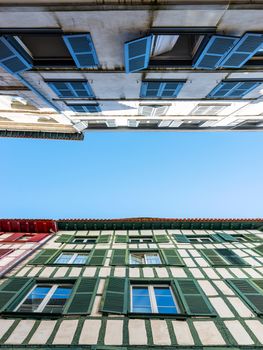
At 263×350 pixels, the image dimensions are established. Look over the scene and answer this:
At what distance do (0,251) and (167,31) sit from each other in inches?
463

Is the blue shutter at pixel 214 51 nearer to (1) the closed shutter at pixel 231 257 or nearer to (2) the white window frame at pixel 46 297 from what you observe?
(1) the closed shutter at pixel 231 257

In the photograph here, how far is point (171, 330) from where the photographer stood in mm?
6355

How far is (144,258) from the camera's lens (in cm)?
1163

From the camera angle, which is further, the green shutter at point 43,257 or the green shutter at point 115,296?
the green shutter at point 43,257

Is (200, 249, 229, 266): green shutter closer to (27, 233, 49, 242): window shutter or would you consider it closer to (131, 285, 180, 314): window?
(131, 285, 180, 314): window

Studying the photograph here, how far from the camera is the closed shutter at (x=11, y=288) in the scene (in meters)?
7.53

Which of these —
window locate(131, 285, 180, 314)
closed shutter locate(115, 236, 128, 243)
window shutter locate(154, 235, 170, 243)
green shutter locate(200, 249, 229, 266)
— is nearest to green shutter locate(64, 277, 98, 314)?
window locate(131, 285, 180, 314)

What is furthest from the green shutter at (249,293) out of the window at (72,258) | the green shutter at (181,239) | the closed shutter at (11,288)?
the closed shutter at (11,288)

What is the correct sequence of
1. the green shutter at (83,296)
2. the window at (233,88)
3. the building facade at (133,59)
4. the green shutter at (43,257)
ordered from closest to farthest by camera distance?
the building facade at (133,59) < the green shutter at (83,296) < the window at (233,88) < the green shutter at (43,257)

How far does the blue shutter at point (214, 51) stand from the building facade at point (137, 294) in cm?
782

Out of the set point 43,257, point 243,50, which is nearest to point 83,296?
point 43,257

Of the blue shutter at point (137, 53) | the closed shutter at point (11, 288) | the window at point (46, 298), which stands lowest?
the window at point (46, 298)

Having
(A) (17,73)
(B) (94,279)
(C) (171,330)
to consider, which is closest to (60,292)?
(B) (94,279)

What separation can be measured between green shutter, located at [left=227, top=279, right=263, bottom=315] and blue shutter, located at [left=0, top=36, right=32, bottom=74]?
10617mm
